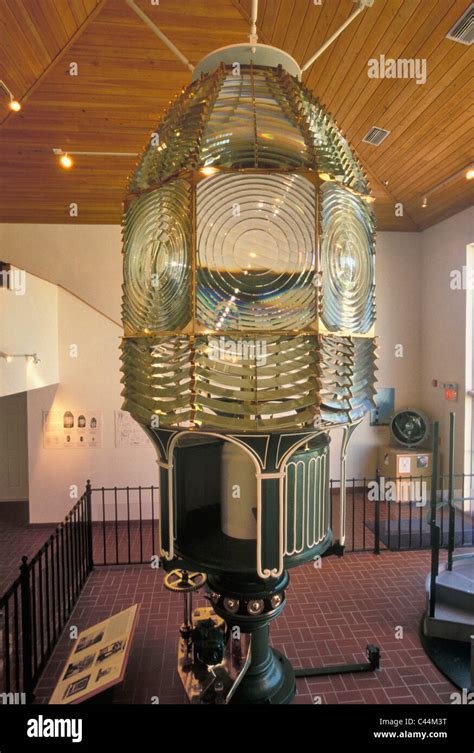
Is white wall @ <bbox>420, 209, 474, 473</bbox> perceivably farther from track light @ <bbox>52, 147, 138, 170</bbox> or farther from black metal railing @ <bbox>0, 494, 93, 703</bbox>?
black metal railing @ <bbox>0, 494, 93, 703</bbox>

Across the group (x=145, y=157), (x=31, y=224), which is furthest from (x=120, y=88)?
(x=145, y=157)

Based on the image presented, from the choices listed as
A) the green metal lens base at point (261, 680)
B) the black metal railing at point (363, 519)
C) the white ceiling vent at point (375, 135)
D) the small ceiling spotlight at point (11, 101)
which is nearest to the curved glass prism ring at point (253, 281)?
the green metal lens base at point (261, 680)

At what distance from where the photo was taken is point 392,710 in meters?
1.27

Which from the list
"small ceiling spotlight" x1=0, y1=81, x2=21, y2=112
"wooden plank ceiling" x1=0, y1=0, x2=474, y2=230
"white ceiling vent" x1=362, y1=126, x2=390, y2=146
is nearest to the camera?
"wooden plank ceiling" x1=0, y1=0, x2=474, y2=230

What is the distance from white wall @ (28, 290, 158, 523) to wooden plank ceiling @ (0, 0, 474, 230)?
1.74 m

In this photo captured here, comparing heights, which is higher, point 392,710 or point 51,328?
point 51,328

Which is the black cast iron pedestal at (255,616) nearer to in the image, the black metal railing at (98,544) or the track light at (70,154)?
the black metal railing at (98,544)

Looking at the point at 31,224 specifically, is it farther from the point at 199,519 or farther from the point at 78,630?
the point at 199,519

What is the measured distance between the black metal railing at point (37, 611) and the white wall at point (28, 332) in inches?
56.1

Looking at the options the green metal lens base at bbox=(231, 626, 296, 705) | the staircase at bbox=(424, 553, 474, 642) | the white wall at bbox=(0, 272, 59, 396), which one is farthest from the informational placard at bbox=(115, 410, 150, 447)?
the green metal lens base at bbox=(231, 626, 296, 705)

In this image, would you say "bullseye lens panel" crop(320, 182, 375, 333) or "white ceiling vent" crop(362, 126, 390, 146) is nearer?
"bullseye lens panel" crop(320, 182, 375, 333)

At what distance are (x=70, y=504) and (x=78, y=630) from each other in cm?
303

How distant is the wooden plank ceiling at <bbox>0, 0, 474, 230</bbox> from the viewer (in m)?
3.46

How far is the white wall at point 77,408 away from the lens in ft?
20.2
